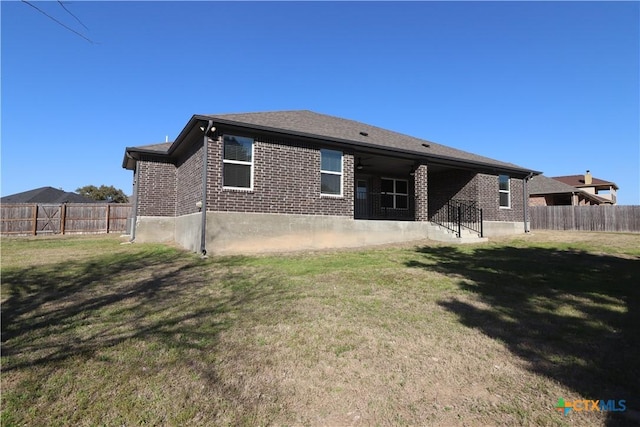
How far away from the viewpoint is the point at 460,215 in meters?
15.2

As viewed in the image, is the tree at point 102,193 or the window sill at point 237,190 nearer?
the window sill at point 237,190

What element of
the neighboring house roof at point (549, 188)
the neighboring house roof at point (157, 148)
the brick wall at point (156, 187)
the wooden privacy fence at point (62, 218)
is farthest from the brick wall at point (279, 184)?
the neighboring house roof at point (549, 188)

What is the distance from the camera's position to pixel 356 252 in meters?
10.2

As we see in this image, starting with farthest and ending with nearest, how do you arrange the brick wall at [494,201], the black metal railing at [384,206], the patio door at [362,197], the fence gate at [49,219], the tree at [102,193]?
the tree at [102,193]
the fence gate at [49,219]
the black metal railing at [384,206]
the patio door at [362,197]
the brick wall at [494,201]

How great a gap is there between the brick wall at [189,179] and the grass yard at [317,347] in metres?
3.72

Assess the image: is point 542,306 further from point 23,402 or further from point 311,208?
point 311,208

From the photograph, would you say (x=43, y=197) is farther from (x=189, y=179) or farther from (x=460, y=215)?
(x=460, y=215)

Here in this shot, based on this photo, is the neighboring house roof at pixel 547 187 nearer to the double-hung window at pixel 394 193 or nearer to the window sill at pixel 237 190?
the double-hung window at pixel 394 193

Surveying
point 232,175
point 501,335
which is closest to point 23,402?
point 501,335

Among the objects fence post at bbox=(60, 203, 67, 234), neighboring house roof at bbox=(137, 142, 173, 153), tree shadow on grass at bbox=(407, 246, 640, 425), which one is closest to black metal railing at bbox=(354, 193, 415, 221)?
tree shadow on grass at bbox=(407, 246, 640, 425)

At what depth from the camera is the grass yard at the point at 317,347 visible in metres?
2.63

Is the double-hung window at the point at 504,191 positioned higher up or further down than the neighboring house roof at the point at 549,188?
further down

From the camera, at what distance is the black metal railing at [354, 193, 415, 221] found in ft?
54.6

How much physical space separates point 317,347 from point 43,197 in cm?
2830
